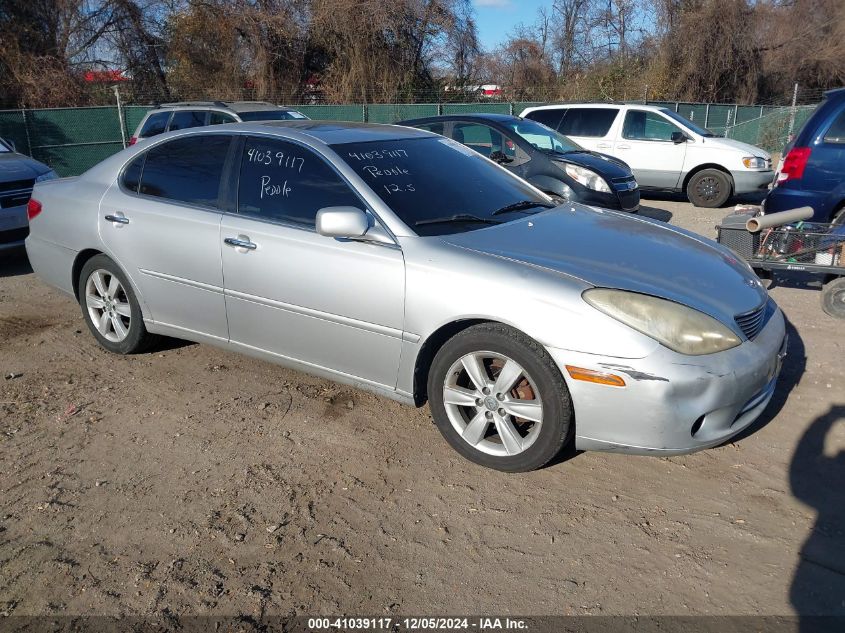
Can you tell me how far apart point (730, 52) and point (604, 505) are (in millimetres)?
31027

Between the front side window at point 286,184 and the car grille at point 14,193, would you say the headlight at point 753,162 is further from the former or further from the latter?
the car grille at point 14,193

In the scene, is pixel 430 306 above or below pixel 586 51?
below

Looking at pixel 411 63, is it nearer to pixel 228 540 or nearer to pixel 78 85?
pixel 78 85

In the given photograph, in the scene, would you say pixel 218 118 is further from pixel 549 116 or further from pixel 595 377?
pixel 595 377

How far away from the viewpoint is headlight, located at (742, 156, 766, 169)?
1170cm

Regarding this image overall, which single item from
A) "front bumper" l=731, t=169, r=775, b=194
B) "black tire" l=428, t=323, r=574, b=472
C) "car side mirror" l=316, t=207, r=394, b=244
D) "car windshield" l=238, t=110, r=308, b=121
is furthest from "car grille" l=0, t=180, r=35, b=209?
"front bumper" l=731, t=169, r=775, b=194

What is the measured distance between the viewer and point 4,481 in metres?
3.58

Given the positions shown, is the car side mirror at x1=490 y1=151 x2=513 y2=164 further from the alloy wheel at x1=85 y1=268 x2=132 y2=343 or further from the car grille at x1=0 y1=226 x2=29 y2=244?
the alloy wheel at x1=85 y1=268 x2=132 y2=343

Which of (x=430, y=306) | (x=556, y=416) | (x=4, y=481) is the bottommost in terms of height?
(x=4, y=481)

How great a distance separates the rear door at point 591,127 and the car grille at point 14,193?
862 centimetres

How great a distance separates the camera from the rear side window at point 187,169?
4.48 metres

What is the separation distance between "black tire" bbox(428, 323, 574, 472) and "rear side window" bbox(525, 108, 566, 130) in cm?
1016

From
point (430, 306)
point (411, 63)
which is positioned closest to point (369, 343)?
point (430, 306)

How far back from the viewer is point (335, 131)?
14.6ft
